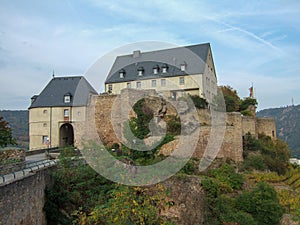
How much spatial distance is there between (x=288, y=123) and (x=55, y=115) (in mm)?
85099

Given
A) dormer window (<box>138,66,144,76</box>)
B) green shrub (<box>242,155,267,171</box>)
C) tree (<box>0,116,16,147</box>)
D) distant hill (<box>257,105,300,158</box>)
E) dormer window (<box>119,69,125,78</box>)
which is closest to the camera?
tree (<box>0,116,16,147</box>)

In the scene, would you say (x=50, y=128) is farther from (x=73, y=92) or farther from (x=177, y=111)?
(x=177, y=111)

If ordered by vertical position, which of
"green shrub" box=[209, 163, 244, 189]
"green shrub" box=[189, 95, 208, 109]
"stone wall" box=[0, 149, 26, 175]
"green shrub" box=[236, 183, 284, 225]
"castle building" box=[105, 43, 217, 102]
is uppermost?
"castle building" box=[105, 43, 217, 102]

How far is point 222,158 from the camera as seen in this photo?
54.4ft

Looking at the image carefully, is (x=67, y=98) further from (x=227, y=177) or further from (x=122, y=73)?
(x=227, y=177)

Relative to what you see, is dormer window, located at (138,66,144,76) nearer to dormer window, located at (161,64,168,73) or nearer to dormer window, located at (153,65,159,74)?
dormer window, located at (153,65,159,74)

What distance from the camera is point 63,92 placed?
28156mm

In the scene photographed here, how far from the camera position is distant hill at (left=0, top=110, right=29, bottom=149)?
51.9 meters

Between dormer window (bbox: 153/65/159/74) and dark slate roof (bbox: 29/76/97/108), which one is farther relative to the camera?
dormer window (bbox: 153/65/159/74)

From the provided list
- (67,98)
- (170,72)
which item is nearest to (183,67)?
(170,72)

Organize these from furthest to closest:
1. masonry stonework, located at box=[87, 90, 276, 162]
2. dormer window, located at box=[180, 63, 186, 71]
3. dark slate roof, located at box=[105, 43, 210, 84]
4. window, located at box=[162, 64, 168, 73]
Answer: window, located at box=[162, 64, 168, 73]
dark slate roof, located at box=[105, 43, 210, 84]
dormer window, located at box=[180, 63, 186, 71]
masonry stonework, located at box=[87, 90, 276, 162]

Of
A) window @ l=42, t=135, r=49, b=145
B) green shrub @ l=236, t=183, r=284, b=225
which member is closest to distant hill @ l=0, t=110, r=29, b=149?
window @ l=42, t=135, r=49, b=145

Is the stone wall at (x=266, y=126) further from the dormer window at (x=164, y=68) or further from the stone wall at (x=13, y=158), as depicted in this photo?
the stone wall at (x=13, y=158)

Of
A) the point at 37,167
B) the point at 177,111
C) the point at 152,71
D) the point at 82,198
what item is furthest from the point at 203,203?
the point at 152,71
